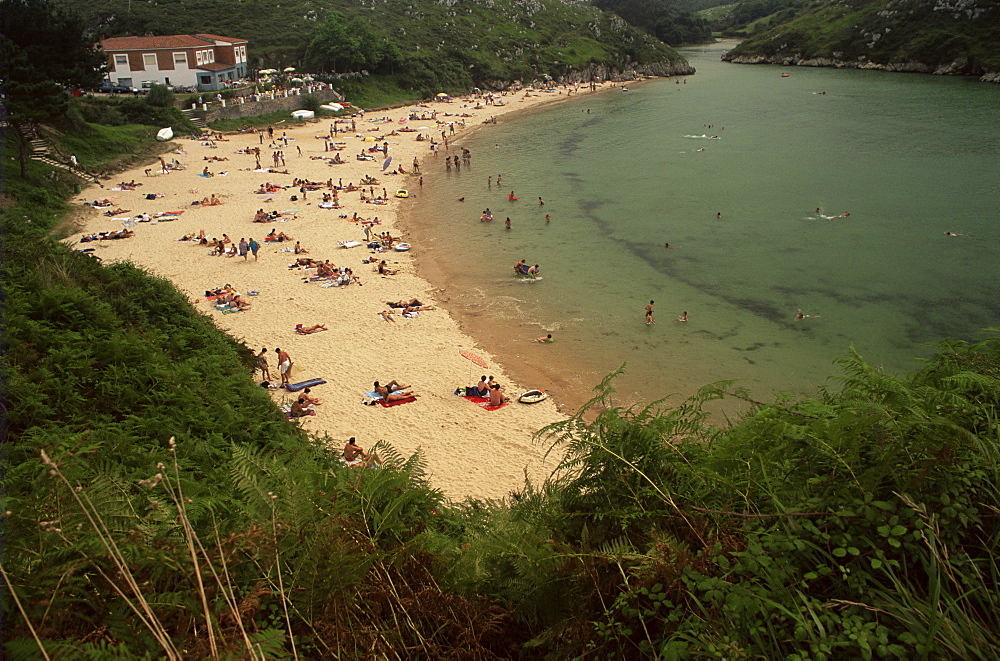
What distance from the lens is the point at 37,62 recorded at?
31.5 meters

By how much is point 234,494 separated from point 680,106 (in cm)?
7838

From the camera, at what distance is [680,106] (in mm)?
75500

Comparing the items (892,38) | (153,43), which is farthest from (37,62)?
(892,38)

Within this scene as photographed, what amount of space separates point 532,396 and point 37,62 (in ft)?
103

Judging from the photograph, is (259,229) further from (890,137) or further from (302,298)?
(890,137)

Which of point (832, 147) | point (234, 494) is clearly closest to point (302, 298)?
point (234, 494)

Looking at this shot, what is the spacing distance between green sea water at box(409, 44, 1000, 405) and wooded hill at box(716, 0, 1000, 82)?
114ft

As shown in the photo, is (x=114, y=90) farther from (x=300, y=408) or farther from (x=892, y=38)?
(x=892, y=38)

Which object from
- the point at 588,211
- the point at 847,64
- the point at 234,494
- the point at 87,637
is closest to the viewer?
the point at 87,637

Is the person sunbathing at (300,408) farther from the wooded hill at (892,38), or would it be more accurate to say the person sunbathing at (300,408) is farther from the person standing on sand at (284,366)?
the wooded hill at (892,38)

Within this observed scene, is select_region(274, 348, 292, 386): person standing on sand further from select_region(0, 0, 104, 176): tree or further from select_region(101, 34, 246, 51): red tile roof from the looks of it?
select_region(101, 34, 246, 51): red tile roof

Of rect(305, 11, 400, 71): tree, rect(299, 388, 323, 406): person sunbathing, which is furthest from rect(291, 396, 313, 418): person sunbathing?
rect(305, 11, 400, 71): tree

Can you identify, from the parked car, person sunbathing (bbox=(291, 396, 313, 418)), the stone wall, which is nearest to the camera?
person sunbathing (bbox=(291, 396, 313, 418))

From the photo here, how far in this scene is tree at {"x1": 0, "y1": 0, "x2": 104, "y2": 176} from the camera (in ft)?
95.9
